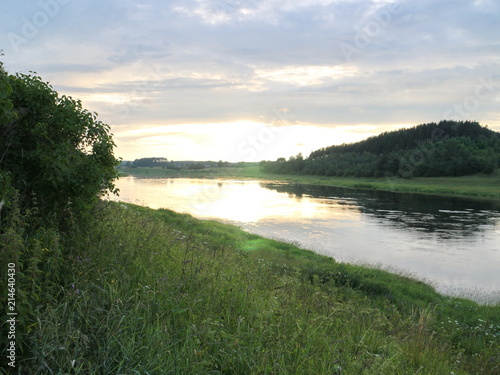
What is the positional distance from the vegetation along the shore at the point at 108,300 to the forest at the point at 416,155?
3932 inches

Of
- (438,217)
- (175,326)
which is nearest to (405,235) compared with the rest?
(438,217)

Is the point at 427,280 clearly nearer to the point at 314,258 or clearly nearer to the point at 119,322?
the point at 314,258

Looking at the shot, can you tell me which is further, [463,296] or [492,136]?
[492,136]

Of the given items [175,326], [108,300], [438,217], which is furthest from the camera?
[438,217]

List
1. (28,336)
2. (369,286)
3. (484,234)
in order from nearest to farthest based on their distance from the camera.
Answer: (28,336), (369,286), (484,234)

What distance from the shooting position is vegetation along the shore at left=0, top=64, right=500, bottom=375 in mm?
3801

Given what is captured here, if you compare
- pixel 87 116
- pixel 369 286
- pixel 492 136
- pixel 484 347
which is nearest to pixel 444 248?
pixel 369 286

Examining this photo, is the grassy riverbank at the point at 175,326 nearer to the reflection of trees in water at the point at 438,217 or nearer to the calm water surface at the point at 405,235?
the calm water surface at the point at 405,235

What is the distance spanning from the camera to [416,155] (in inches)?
4439

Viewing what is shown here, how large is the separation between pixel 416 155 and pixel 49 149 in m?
120

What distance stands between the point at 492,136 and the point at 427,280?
144m

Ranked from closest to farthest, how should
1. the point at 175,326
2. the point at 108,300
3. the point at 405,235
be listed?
the point at 175,326, the point at 108,300, the point at 405,235

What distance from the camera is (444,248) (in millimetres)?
24094

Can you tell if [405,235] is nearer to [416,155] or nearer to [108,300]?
[108,300]
